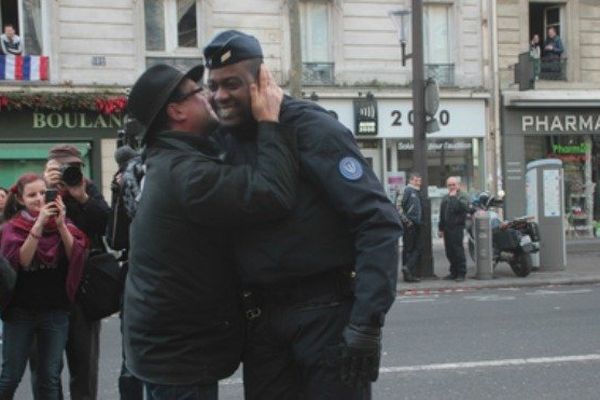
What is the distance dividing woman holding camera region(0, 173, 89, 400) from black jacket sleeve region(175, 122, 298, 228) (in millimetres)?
2337

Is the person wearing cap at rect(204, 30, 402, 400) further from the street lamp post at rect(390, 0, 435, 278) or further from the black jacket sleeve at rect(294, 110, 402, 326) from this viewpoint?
the street lamp post at rect(390, 0, 435, 278)

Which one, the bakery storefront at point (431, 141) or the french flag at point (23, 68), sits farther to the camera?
the bakery storefront at point (431, 141)

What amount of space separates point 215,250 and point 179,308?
0.74 feet

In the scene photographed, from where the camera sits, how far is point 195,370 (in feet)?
9.32

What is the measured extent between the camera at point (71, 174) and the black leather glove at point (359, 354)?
2867 mm

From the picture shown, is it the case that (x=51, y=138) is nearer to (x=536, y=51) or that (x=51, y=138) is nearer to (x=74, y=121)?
(x=74, y=121)

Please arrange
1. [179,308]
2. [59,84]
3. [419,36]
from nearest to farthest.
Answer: [179,308], [419,36], [59,84]

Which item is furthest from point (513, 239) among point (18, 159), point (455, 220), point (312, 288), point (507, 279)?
point (312, 288)

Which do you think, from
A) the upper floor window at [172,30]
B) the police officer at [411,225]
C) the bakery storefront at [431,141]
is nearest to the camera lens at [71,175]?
the police officer at [411,225]

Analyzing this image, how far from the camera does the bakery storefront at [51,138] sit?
56.8ft

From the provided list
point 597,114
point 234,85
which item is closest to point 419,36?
point 597,114

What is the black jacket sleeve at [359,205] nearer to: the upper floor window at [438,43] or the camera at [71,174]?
the camera at [71,174]

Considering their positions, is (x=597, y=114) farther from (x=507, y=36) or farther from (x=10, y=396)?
(x=10, y=396)

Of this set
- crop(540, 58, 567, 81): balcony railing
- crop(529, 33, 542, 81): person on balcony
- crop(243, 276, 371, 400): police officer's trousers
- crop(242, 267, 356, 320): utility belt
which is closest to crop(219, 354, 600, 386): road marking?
crop(243, 276, 371, 400): police officer's trousers
